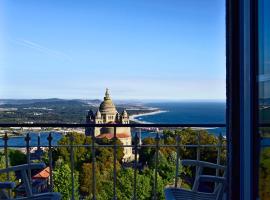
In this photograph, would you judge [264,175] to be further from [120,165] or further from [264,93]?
[120,165]

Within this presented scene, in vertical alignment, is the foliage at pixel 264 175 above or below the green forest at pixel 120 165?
above

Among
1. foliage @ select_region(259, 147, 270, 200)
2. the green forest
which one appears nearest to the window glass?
foliage @ select_region(259, 147, 270, 200)

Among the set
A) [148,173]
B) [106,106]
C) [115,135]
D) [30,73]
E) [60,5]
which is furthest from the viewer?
[30,73]

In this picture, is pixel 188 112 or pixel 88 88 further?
pixel 88 88

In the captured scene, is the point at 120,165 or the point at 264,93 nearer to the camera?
the point at 264,93

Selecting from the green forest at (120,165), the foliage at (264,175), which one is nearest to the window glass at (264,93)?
the foliage at (264,175)

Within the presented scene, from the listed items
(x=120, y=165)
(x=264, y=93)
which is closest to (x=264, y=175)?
(x=264, y=93)

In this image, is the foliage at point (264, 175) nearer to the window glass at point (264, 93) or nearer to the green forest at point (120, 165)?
the window glass at point (264, 93)

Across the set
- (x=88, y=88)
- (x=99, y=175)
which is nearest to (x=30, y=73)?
(x=88, y=88)

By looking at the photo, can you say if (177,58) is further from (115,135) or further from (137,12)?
(115,135)

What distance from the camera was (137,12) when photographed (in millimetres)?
39969

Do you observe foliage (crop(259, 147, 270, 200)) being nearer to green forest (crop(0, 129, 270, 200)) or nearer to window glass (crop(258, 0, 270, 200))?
window glass (crop(258, 0, 270, 200))

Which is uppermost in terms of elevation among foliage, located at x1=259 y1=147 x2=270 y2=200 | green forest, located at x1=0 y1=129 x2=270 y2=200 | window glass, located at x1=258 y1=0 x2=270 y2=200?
window glass, located at x1=258 y1=0 x2=270 y2=200

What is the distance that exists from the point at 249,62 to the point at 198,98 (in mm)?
39965
